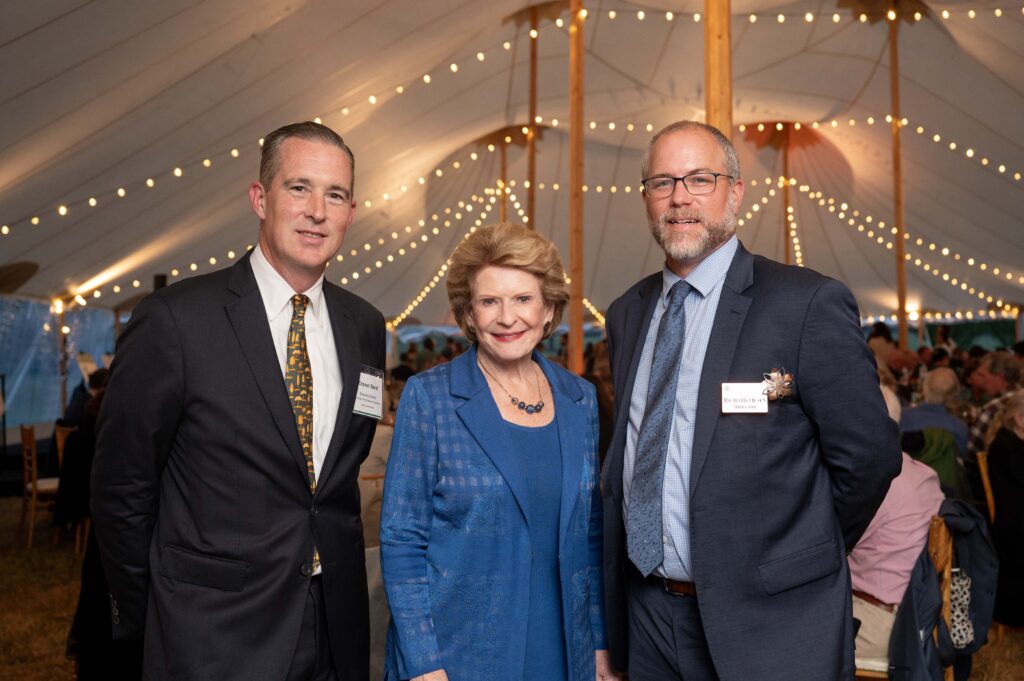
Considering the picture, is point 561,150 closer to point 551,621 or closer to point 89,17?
point 89,17

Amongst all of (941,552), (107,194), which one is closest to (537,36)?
(107,194)

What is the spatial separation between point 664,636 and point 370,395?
80 cm

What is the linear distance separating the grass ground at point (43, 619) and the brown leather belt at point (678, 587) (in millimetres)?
2968

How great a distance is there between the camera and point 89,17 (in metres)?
4.61

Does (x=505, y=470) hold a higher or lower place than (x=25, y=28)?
lower

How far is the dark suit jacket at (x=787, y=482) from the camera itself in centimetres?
166

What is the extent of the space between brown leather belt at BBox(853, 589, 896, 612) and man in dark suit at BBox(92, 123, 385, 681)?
1.84 metres

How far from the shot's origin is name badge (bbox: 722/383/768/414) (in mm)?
1664

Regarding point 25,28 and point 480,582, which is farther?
point 25,28

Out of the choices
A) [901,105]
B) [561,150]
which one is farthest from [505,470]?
[561,150]

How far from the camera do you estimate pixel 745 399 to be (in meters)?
1.67

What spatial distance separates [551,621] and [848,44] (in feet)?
31.7

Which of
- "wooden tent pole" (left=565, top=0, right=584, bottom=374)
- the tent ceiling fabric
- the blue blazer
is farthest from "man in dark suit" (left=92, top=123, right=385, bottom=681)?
"wooden tent pole" (left=565, top=0, right=584, bottom=374)

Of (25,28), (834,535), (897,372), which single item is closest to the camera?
(834,535)
